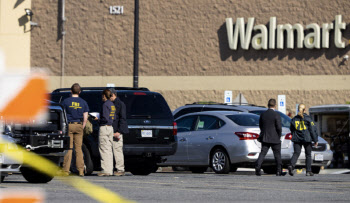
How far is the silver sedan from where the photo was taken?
66.1 ft

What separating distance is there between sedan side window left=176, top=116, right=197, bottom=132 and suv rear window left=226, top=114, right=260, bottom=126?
1.16 m

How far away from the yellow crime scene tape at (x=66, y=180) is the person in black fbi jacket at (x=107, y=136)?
142 centimetres

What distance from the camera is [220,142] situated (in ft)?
66.9

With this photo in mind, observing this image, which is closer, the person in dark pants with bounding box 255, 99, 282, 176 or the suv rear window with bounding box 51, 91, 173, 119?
the suv rear window with bounding box 51, 91, 173, 119

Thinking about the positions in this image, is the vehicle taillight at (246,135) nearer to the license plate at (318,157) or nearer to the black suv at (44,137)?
the license plate at (318,157)

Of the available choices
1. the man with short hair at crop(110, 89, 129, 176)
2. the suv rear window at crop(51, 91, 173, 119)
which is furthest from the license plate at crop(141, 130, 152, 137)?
A: the man with short hair at crop(110, 89, 129, 176)

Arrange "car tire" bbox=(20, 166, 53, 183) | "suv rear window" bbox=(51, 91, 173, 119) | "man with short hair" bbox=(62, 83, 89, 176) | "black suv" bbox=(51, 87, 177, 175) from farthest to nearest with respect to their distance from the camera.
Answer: "suv rear window" bbox=(51, 91, 173, 119)
"black suv" bbox=(51, 87, 177, 175)
"man with short hair" bbox=(62, 83, 89, 176)
"car tire" bbox=(20, 166, 53, 183)

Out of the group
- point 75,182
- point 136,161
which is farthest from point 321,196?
point 136,161

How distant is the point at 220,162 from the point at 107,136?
13.4 ft

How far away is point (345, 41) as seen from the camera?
132ft

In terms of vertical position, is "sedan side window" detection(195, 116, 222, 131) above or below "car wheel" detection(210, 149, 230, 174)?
above

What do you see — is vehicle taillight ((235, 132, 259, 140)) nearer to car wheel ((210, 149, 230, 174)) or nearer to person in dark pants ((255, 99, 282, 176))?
car wheel ((210, 149, 230, 174))

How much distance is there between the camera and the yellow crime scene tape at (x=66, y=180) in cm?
1146

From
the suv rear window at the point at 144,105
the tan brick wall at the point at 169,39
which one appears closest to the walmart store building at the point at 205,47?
the tan brick wall at the point at 169,39
